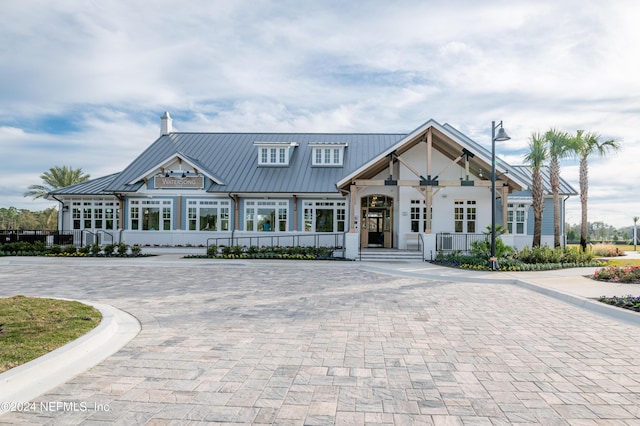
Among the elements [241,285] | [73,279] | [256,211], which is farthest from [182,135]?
[241,285]

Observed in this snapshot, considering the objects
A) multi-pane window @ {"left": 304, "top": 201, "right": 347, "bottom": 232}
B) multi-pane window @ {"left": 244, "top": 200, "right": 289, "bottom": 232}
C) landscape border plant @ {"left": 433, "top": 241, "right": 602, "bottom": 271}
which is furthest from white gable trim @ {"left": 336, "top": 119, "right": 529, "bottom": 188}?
multi-pane window @ {"left": 244, "top": 200, "right": 289, "bottom": 232}

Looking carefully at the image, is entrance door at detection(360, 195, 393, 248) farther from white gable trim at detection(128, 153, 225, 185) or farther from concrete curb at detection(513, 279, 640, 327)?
concrete curb at detection(513, 279, 640, 327)

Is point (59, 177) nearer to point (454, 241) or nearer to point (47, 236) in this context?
point (47, 236)

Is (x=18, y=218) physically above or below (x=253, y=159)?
below

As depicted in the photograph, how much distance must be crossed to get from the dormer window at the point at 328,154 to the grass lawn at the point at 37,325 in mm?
19882

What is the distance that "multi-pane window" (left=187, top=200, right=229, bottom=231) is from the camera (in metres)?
25.1

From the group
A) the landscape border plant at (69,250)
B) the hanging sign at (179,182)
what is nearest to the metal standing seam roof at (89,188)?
the hanging sign at (179,182)

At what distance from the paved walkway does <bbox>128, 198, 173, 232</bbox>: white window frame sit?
46.6 ft

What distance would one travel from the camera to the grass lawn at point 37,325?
5004 mm

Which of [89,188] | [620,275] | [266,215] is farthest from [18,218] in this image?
[620,275]

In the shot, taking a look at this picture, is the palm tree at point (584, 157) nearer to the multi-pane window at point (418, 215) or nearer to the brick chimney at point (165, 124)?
the multi-pane window at point (418, 215)

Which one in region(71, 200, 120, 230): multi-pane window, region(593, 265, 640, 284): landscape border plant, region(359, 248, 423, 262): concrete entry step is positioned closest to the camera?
region(593, 265, 640, 284): landscape border plant

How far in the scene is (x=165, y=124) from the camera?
A: 31547 mm

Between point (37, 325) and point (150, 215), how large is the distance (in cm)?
2019
